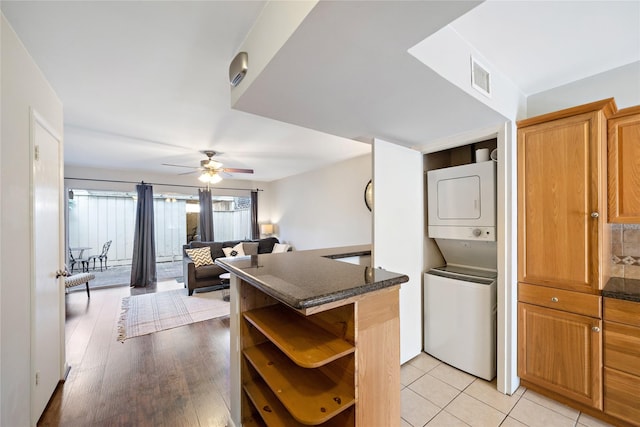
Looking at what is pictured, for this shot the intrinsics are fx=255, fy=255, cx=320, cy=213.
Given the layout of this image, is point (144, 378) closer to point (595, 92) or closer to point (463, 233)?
point (463, 233)

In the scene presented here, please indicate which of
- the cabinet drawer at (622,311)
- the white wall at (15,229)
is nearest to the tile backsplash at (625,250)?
the cabinet drawer at (622,311)

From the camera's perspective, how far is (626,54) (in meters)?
1.67

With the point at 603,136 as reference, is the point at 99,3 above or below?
above

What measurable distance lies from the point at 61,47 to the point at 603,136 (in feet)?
11.4

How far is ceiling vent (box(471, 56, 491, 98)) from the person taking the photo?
153cm

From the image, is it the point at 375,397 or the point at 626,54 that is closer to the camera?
the point at 375,397

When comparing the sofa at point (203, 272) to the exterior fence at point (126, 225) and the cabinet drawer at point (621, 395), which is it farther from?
the cabinet drawer at point (621, 395)

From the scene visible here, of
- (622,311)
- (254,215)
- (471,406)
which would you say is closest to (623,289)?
(622,311)

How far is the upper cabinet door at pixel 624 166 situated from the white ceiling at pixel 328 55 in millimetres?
433

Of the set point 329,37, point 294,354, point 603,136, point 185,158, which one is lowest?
point 294,354

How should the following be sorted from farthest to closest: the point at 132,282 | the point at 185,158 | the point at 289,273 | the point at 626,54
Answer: the point at 132,282 < the point at 185,158 < the point at 626,54 < the point at 289,273

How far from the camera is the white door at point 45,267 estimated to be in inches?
64.6

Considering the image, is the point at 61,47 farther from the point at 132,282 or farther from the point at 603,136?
the point at 132,282

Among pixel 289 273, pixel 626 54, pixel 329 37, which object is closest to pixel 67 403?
pixel 289 273
